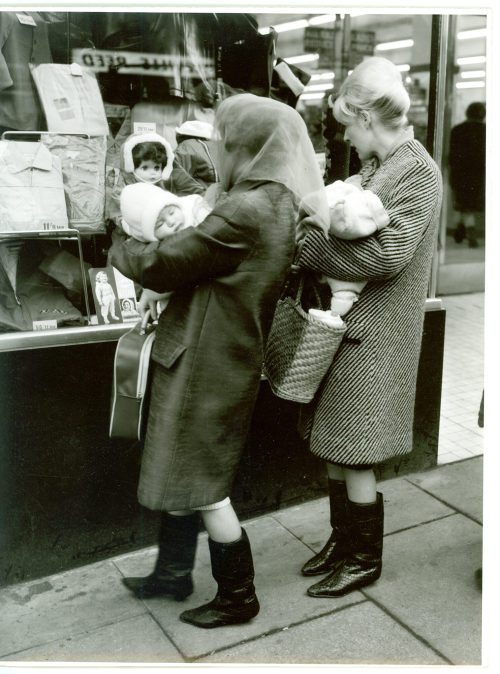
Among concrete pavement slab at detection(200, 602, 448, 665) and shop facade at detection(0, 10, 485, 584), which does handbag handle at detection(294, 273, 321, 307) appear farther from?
concrete pavement slab at detection(200, 602, 448, 665)

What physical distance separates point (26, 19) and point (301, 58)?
60.6 inches

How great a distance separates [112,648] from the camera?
8.64ft

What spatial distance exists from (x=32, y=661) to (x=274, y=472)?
1.40 meters

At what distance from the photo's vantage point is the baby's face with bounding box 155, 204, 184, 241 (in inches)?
88.0

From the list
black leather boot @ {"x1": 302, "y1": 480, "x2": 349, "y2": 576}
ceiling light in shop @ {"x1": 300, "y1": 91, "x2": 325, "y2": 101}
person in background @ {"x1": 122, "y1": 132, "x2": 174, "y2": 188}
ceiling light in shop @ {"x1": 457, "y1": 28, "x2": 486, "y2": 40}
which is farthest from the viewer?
ceiling light in shop @ {"x1": 457, "y1": 28, "x2": 486, "y2": 40}

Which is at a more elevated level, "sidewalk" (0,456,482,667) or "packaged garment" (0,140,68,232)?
"packaged garment" (0,140,68,232)

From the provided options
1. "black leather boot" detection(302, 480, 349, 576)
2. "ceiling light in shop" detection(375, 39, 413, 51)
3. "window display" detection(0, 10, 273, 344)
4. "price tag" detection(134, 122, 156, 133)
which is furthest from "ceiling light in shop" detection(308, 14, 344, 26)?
"black leather boot" detection(302, 480, 349, 576)

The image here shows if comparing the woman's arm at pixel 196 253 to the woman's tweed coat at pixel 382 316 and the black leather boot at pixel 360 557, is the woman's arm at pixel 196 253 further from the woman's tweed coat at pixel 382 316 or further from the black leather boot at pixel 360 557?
the black leather boot at pixel 360 557

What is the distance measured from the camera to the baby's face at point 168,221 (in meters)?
2.24

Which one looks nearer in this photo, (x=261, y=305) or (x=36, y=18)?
(x=261, y=305)

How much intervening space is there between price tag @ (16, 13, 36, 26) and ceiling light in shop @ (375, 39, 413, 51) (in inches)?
87.4

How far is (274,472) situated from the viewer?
139 inches

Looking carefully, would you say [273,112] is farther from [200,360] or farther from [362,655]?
[362,655]

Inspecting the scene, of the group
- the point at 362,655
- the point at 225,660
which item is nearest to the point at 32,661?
the point at 225,660
